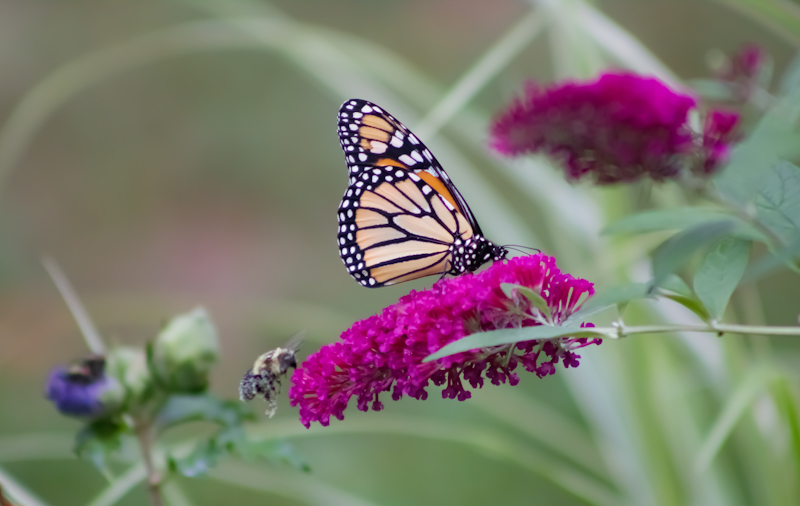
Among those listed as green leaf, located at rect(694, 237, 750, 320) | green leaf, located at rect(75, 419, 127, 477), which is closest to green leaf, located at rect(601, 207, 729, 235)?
green leaf, located at rect(694, 237, 750, 320)

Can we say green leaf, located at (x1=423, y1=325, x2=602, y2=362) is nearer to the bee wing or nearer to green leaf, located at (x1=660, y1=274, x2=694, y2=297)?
green leaf, located at (x1=660, y1=274, x2=694, y2=297)

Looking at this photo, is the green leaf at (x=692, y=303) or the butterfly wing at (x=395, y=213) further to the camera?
the butterfly wing at (x=395, y=213)

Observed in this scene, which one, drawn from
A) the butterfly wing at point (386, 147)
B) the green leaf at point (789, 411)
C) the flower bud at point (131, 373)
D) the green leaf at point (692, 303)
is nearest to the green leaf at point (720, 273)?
the green leaf at point (692, 303)

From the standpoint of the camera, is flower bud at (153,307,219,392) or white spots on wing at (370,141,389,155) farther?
white spots on wing at (370,141,389,155)

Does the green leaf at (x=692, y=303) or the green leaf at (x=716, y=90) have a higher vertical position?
the green leaf at (x=716, y=90)

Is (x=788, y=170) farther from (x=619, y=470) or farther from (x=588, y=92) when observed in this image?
(x=619, y=470)

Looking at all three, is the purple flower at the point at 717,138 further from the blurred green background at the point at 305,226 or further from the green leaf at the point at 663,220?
the blurred green background at the point at 305,226

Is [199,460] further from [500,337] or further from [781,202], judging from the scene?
[781,202]
